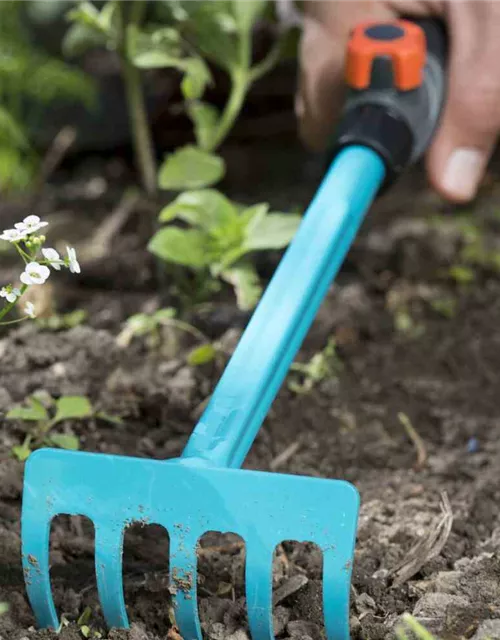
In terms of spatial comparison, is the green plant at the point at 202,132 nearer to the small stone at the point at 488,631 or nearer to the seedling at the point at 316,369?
the seedling at the point at 316,369

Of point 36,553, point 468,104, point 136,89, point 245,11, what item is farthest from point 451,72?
point 36,553

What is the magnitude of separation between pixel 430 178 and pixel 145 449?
80cm

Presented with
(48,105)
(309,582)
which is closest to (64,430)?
(309,582)

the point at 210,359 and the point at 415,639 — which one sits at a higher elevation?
the point at 415,639

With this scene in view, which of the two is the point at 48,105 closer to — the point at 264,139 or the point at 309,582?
the point at 264,139

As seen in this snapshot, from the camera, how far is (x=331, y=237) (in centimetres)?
141

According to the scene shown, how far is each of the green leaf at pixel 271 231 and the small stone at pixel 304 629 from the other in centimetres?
69

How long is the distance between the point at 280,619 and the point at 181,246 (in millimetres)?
750

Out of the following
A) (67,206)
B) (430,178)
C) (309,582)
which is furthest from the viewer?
(67,206)

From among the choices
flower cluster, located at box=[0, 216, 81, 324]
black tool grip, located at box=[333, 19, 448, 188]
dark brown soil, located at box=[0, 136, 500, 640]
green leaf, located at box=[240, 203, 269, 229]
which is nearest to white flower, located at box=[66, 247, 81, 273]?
flower cluster, located at box=[0, 216, 81, 324]

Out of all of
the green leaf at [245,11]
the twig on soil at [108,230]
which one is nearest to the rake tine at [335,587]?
the green leaf at [245,11]

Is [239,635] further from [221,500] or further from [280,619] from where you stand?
[221,500]

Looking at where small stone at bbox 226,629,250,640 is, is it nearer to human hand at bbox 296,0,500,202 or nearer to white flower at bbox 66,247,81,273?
white flower at bbox 66,247,81,273

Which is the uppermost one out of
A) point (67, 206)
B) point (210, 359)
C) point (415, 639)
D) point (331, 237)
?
point (331, 237)
